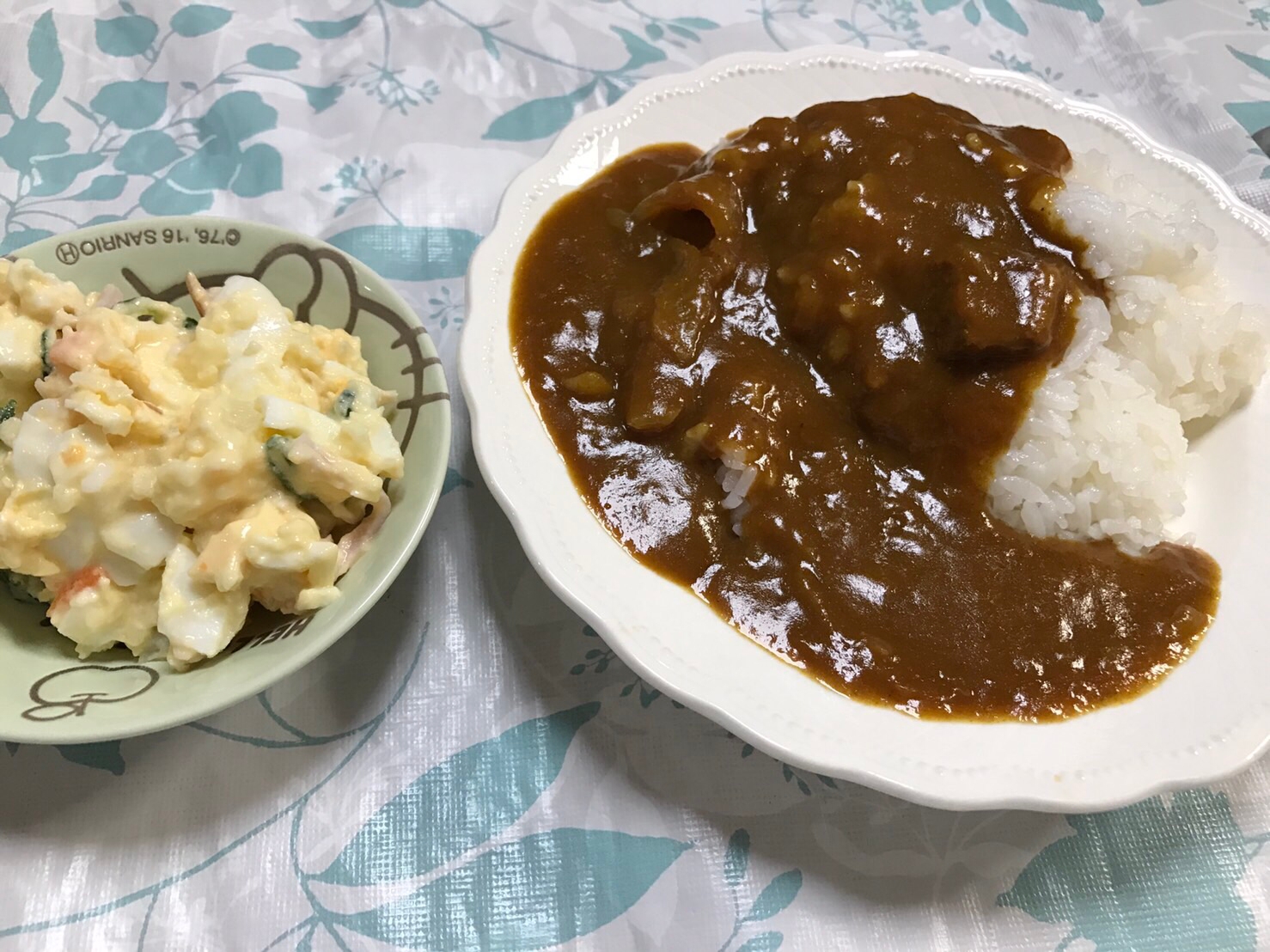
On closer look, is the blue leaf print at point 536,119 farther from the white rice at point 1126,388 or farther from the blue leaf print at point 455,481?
the white rice at point 1126,388

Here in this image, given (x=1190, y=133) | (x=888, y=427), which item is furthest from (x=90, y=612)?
(x=1190, y=133)

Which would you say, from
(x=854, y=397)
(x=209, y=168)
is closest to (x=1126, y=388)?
(x=854, y=397)

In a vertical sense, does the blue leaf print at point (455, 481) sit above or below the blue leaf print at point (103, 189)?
above

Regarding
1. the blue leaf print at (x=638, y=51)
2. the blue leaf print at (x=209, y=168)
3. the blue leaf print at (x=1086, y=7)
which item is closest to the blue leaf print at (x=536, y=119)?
the blue leaf print at (x=638, y=51)

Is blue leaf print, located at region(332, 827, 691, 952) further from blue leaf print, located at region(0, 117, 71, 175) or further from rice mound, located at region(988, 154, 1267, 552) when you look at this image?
blue leaf print, located at region(0, 117, 71, 175)

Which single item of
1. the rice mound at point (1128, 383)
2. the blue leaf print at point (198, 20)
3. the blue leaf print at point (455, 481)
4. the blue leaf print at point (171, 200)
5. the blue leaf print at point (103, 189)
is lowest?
the blue leaf print at point (103, 189)

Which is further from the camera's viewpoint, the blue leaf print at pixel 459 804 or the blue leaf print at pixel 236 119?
the blue leaf print at pixel 236 119
